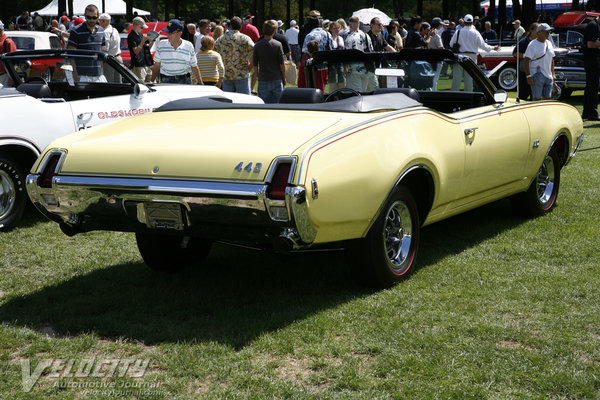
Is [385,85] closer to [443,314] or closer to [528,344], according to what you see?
[443,314]

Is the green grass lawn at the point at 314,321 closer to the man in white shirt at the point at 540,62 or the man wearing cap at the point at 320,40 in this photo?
the man in white shirt at the point at 540,62

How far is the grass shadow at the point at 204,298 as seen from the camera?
4309 millimetres

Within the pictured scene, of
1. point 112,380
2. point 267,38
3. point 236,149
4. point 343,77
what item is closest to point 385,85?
point 343,77

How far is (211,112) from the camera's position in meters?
5.21

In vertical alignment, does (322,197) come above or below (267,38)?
below

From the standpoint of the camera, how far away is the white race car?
6.89 meters

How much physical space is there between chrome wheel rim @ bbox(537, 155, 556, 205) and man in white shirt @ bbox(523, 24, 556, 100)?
658 cm

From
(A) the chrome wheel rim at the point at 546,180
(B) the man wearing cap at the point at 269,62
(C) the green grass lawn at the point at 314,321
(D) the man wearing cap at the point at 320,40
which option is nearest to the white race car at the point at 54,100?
(C) the green grass lawn at the point at 314,321

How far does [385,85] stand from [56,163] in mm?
2819

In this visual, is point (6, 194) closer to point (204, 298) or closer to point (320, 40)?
point (204, 298)

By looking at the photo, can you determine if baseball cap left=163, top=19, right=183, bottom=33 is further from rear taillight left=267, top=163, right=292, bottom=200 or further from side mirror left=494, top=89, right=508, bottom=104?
rear taillight left=267, top=163, right=292, bottom=200

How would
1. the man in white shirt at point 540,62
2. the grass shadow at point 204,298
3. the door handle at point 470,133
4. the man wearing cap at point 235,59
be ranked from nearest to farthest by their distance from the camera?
the grass shadow at point 204,298
the door handle at point 470,133
the man wearing cap at point 235,59
the man in white shirt at point 540,62

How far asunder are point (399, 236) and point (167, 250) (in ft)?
5.17

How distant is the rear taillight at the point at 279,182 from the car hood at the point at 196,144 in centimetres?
6
